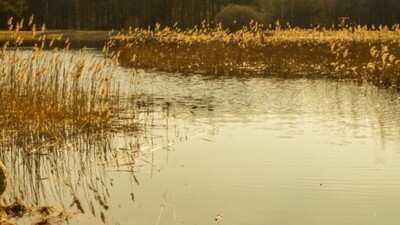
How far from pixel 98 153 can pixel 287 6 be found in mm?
41348

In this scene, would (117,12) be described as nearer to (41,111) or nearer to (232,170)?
(41,111)

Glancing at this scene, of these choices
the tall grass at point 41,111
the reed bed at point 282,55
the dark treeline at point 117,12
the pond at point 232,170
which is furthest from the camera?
the dark treeline at point 117,12

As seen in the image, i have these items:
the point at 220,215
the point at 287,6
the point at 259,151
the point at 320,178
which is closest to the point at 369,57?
the point at 259,151

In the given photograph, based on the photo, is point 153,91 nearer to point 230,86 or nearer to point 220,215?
point 230,86

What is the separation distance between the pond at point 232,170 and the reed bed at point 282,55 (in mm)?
5983

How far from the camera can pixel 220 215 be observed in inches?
230

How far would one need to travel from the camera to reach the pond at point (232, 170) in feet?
19.7

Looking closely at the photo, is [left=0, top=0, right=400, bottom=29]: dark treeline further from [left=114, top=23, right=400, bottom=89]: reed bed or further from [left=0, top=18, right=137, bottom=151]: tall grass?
[left=0, top=18, right=137, bottom=151]: tall grass

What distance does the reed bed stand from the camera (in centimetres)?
1877

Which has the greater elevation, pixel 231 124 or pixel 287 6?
pixel 287 6

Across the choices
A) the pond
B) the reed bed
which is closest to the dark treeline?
the reed bed

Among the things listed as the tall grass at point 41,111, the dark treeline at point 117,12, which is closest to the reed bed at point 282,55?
the tall grass at point 41,111

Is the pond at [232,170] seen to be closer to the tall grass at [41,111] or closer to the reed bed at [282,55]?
the tall grass at [41,111]

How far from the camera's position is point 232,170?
24.7ft
